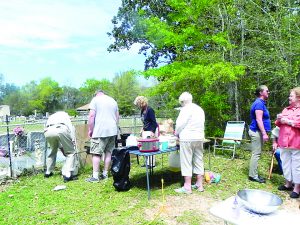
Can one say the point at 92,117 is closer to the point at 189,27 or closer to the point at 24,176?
the point at 24,176

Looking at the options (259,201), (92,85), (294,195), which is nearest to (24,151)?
(294,195)

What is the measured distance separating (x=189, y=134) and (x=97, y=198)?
177cm

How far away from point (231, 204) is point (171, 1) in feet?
23.1

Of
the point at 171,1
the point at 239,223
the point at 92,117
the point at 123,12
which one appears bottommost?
the point at 239,223

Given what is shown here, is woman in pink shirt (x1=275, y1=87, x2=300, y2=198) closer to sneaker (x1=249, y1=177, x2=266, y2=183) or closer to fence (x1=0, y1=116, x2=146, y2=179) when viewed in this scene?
sneaker (x1=249, y1=177, x2=266, y2=183)

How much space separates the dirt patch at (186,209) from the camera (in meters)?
3.83

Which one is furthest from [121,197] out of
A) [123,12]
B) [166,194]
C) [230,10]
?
[123,12]

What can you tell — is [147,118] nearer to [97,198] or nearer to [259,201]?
[97,198]

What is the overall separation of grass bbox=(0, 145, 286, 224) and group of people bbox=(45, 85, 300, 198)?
30cm

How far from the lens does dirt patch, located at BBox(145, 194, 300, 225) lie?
3828 mm

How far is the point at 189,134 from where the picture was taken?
4609 mm

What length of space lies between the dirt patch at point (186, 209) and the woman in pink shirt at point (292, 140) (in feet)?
1.15

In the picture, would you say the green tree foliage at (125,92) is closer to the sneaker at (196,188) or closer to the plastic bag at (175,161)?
the plastic bag at (175,161)

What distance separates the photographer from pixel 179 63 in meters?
8.50
